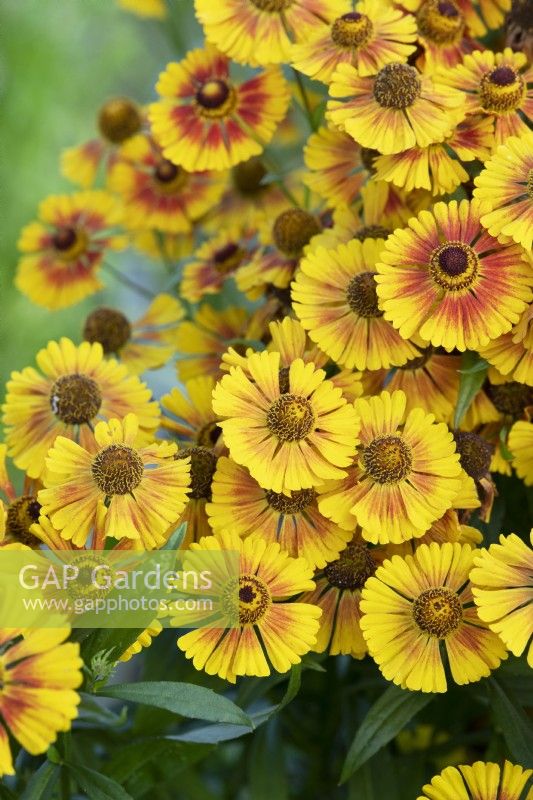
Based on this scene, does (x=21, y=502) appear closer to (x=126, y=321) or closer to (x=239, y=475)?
(x=239, y=475)

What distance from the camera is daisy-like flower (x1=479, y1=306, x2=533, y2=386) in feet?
2.73

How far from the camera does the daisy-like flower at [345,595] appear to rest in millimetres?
842

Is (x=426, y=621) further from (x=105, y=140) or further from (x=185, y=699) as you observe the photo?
(x=105, y=140)

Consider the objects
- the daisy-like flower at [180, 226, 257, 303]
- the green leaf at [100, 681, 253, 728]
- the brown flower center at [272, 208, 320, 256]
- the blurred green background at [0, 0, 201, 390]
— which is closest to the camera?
the green leaf at [100, 681, 253, 728]

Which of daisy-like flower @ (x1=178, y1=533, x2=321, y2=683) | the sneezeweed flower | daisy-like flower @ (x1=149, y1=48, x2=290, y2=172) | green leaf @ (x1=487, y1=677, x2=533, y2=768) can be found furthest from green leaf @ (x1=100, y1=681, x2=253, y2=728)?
the sneezeweed flower

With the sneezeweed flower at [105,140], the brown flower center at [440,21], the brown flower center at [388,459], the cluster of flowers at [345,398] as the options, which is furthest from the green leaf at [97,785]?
the sneezeweed flower at [105,140]

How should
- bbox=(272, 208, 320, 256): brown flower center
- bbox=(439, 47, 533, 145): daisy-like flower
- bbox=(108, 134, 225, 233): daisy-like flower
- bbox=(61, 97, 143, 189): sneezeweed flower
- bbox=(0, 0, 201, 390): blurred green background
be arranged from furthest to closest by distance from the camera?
1. bbox=(0, 0, 201, 390): blurred green background
2. bbox=(61, 97, 143, 189): sneezeweed flower
3. bbox=(108, 134, 225, 233): daisy-like flower
4. bbox=(272, 208, 320, 256): brown flower center
5. bbox=(439, 47, 533, 145): daisy-like flower

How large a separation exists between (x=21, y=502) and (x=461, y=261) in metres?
0.46

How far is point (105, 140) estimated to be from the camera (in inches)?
58.7

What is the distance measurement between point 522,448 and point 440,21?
464mm

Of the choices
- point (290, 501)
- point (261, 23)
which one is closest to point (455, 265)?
point (290, 501)

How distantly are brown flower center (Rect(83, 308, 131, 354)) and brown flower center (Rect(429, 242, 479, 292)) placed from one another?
0.51m

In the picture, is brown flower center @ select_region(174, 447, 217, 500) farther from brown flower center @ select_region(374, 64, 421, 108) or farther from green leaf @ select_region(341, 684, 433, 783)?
brown flower center @ select_region(374, 64, 421, 108)

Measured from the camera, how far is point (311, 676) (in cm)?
108
